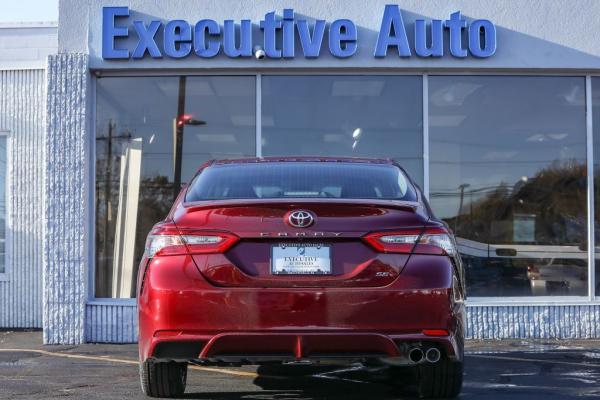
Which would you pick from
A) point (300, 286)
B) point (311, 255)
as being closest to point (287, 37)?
point (311, 255)

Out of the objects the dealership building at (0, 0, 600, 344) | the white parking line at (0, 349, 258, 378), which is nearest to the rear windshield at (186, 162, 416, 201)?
the white parking line at (0, 349, 258, 378)

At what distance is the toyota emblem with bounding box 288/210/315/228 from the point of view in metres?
4.86

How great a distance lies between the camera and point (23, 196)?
10.8m

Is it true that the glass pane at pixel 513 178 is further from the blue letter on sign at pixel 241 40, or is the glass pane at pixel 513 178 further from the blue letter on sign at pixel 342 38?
the blue letter on sign at pixel 241 40

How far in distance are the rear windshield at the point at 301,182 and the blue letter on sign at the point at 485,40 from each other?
3988 mm

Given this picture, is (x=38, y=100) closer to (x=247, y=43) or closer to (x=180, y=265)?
(x=247, y=43)

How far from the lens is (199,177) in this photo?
18.7ft

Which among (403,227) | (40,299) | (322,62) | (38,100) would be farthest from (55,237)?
(403,227)

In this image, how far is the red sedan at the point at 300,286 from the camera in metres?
4.76

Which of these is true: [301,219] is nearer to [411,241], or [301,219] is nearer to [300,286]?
[300,286]

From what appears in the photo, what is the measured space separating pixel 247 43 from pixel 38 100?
3.03 m

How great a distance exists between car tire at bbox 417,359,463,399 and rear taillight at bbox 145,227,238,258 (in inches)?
60.6

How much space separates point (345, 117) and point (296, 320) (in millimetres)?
5391

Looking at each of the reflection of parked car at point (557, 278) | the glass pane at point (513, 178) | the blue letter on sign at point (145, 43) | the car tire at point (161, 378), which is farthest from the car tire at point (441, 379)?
the blue letter on sign at point (145, 43)
